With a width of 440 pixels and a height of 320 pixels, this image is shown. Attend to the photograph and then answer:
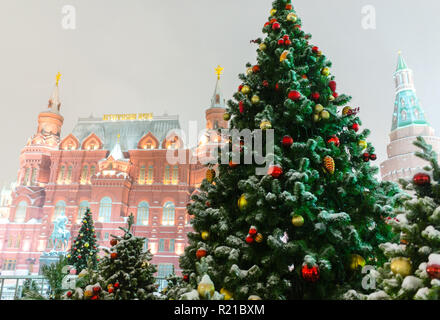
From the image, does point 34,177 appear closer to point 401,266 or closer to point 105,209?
point 105,209

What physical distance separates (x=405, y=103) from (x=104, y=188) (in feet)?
156

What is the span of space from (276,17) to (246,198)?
128 inches

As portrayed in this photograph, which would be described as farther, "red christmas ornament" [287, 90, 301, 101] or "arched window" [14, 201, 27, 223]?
"arched window" [14, 201, 27, 223]

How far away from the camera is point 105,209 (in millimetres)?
32000

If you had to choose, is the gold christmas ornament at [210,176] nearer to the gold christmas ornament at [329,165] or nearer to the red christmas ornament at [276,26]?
the gold christmas ornament at [329,165]

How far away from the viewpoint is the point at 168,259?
3089 cm

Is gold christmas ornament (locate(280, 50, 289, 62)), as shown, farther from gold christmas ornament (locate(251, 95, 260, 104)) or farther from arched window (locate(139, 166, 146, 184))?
arched window (locate(139, 166, 146, 184))

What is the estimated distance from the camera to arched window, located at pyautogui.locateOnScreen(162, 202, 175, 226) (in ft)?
107

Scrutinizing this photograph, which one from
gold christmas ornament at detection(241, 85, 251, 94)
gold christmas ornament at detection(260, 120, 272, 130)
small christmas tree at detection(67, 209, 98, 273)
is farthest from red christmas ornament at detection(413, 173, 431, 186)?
small christmas tree at detection(67, 209, 98, 273)

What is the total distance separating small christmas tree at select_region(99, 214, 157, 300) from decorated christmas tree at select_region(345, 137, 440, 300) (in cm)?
414

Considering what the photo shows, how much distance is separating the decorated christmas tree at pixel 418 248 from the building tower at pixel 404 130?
50.6m

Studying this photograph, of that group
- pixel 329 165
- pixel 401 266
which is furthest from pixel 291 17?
pixel 401 266

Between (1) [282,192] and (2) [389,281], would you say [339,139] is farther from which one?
(2) [389,281]
